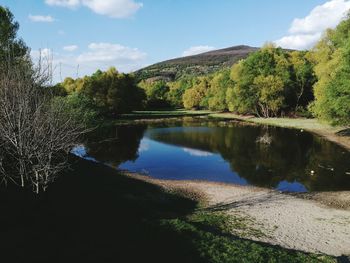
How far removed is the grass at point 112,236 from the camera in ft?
45.8

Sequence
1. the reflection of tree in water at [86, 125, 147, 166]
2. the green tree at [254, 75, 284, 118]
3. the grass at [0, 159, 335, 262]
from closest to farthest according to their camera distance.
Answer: the grass at [0, 159, 335, 262] < the reflection of tree in water at [86, 125, 147, 166] < the green tree at [254, 75, 284, 118]

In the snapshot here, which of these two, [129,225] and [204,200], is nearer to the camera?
[129,225]

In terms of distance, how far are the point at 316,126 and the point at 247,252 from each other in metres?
67.9

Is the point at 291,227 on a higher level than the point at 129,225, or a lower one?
lower

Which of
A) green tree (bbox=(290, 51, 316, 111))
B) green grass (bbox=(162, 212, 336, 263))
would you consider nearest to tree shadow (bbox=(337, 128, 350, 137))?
green tree (bbox=(290, 51, 316, 111))

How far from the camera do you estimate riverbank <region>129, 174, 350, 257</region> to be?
19.4 metres

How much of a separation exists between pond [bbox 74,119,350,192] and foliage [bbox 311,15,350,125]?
4919 mm

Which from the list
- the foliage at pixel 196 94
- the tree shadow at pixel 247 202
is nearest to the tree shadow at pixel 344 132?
the tree shadow at pixel 247 202

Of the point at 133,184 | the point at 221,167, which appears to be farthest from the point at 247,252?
the point at 221,167

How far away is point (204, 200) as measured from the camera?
94.8 feet

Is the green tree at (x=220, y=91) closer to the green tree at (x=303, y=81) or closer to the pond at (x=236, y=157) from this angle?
the green tree at (x=303, y=81)

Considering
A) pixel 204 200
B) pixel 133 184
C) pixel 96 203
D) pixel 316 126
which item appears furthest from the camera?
pixel 316 126

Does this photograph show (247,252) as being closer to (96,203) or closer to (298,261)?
(298,261)

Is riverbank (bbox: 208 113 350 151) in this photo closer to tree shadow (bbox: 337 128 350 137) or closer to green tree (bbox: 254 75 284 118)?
tree shadow (bbox: 337 128 350 137)
